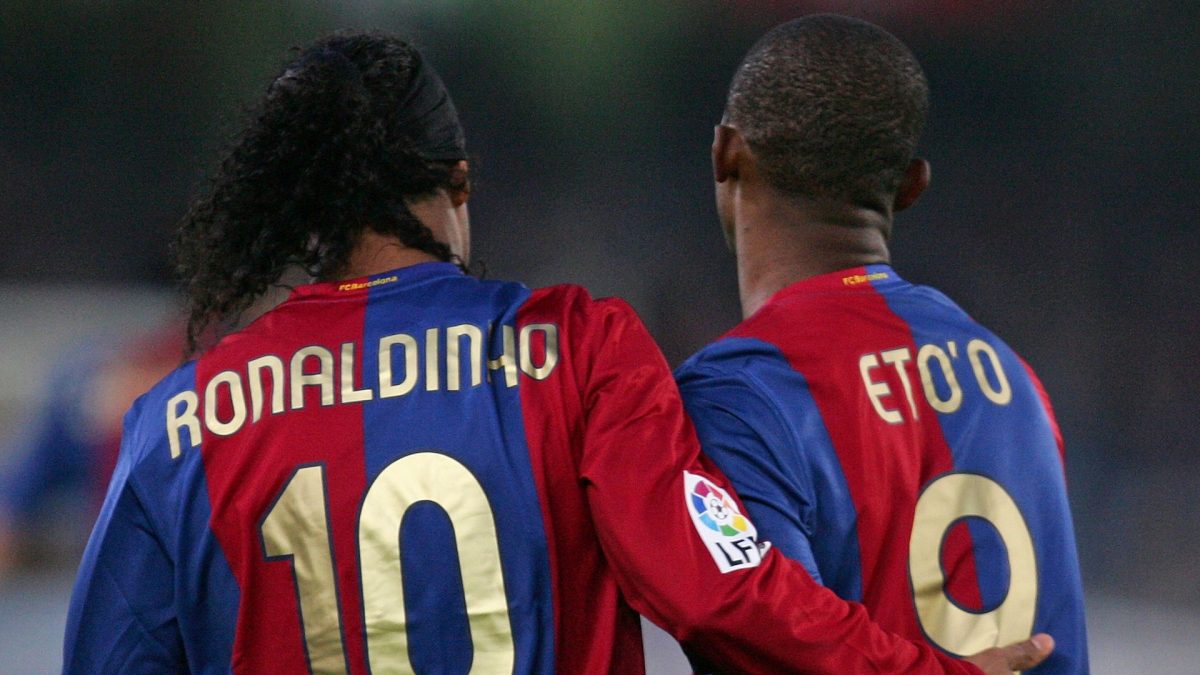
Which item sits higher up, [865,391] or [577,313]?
[577,313]

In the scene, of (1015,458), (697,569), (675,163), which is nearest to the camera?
(697,569)

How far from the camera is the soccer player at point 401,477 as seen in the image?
137cm

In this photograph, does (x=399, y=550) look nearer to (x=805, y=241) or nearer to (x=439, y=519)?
(x=439, y=519)

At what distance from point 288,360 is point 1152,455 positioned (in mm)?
6863

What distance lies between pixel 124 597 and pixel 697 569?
0.61 m

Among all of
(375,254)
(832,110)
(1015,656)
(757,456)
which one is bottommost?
(1015,656)

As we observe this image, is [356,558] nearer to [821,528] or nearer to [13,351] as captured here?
[821,528]

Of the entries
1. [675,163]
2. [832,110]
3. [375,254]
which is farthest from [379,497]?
[675,163]

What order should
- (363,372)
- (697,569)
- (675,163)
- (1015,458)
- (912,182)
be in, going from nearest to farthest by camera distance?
(697,569) → (363,372) → (1015,458) → (912,182) → (675,163)

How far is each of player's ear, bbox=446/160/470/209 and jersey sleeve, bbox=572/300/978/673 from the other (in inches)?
11.6

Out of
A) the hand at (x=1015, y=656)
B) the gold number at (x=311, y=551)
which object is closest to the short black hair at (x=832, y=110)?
the hand at (x=1015, y=656)

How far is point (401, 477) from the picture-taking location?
4.58 ft

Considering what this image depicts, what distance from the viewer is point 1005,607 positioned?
1530 mm

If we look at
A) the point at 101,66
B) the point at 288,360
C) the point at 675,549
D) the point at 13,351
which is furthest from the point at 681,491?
A: the point at 101,66
